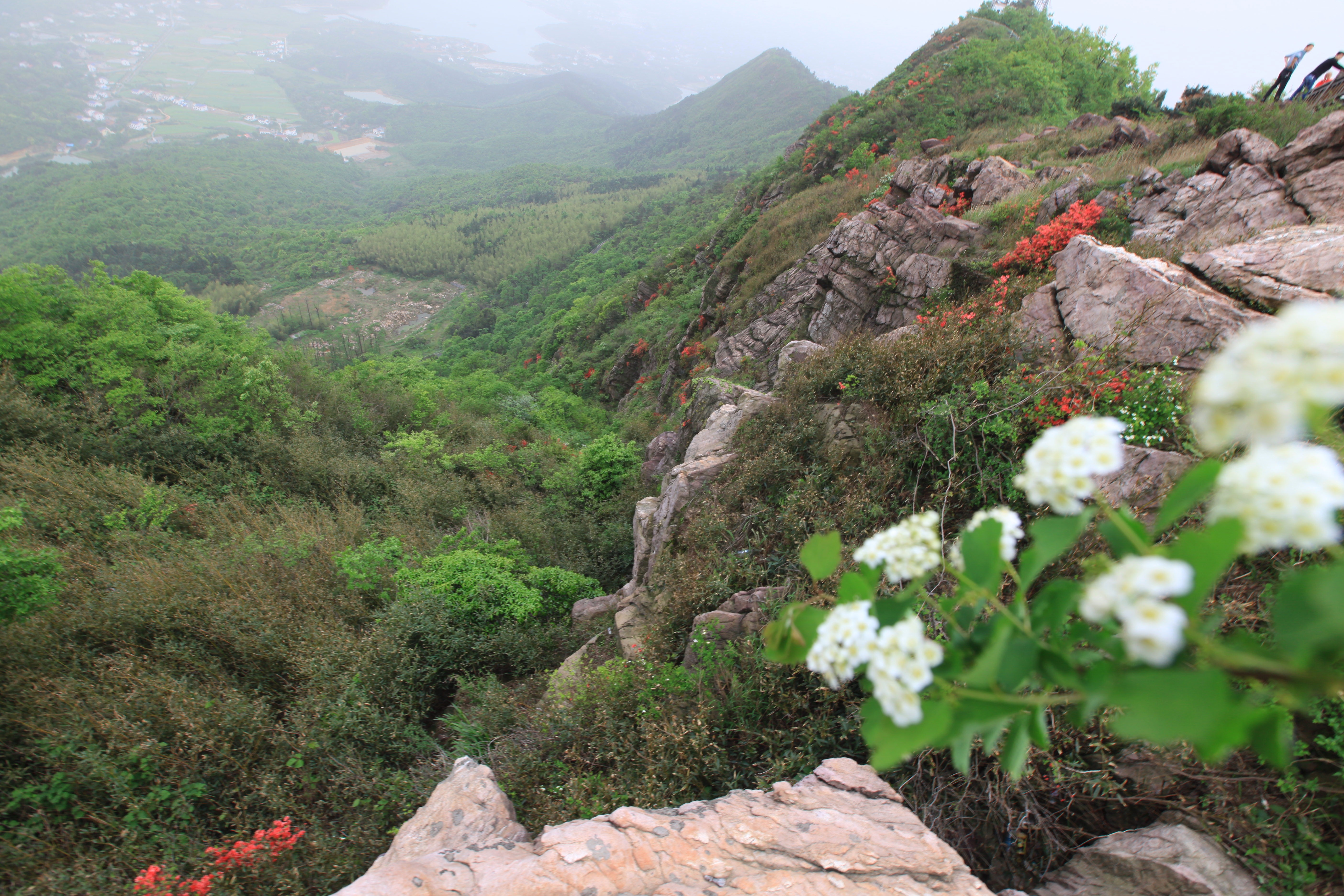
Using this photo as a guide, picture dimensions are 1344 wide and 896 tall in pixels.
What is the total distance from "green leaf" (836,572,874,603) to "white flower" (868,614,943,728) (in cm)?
20

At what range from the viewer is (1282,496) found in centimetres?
84

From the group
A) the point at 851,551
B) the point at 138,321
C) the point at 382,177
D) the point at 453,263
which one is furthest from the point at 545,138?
the point at 851,551

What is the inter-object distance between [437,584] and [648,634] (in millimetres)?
2847

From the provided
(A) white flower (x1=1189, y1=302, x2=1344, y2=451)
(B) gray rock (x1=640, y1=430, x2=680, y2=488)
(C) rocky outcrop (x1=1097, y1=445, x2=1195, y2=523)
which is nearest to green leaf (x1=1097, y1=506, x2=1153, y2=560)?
(A) white flower (x1=1189, y1=302, x2=1344, y2=451)

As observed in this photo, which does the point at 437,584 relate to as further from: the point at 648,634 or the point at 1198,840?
the point at 1198,840

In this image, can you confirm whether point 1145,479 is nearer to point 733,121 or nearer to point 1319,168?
point 1319,168

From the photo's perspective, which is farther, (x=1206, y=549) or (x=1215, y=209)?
(x=1215, y=209)

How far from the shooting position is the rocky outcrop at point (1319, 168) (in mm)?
6340

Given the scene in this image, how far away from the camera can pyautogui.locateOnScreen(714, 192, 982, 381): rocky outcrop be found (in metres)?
10.7

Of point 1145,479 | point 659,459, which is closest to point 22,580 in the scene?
point 659,459

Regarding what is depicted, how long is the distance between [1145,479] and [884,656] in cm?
409

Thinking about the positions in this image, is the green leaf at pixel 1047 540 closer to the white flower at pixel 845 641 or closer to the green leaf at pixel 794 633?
the white flower at pixel 845 641

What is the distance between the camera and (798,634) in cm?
141

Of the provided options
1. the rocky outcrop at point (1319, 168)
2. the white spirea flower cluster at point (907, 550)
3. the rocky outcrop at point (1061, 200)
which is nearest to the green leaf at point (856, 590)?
the white spirea flower cluster at point (907, 550)
